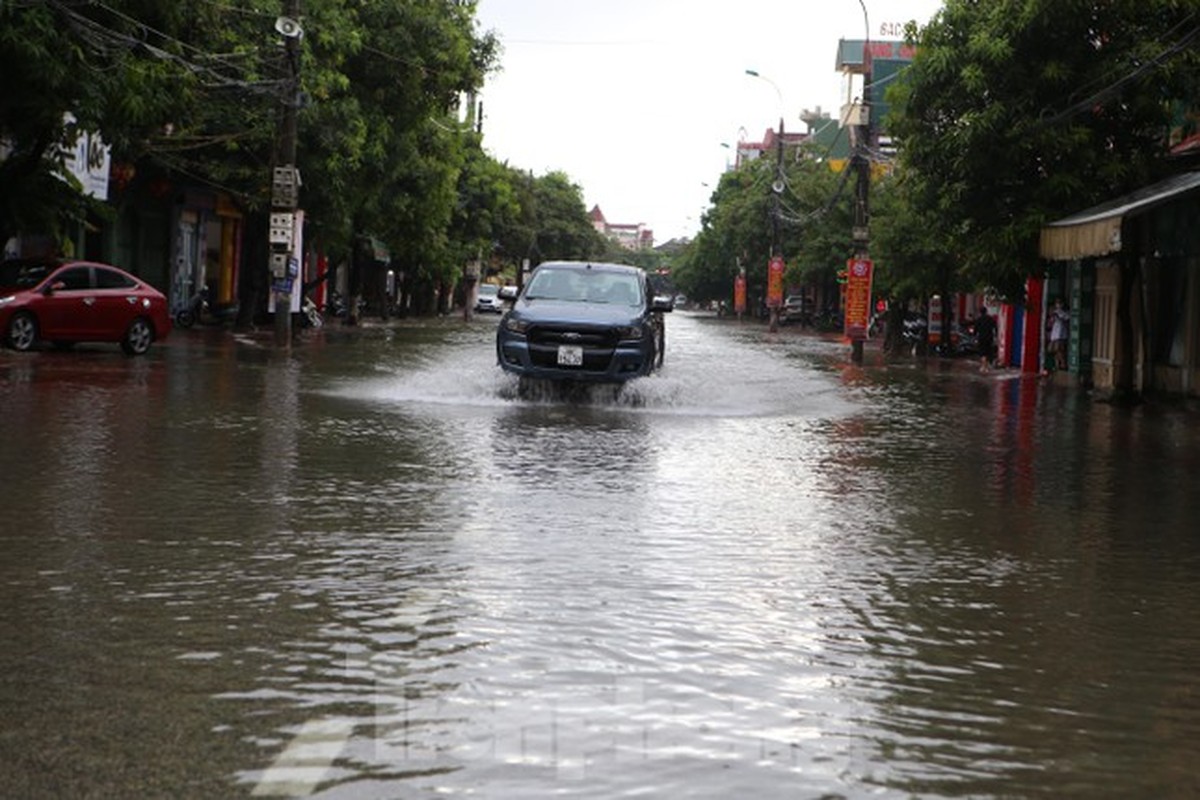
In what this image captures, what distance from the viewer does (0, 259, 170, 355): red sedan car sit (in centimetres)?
2538

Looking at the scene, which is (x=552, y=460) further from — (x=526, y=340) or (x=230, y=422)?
(x=526, y=340)

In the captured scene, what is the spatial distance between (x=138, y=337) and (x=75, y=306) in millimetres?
1399

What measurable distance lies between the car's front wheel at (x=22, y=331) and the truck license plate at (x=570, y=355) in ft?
32.0

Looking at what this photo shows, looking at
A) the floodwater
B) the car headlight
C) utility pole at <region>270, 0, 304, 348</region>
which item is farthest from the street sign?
the floodwater

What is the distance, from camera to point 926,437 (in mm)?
17938

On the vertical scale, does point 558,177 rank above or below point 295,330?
Result: above

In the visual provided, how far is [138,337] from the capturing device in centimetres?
2723

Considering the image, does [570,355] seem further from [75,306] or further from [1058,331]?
[1058,331]

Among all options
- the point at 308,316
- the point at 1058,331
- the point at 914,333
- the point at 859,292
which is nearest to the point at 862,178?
the point at 859,292

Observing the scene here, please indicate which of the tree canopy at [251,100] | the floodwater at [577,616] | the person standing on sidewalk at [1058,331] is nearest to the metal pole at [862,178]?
the person standing on sidewalk at [1058,331]

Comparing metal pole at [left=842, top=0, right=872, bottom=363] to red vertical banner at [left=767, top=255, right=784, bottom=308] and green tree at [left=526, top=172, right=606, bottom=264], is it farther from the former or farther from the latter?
green tree at [left=526, top=172, right=606, bottom=264]

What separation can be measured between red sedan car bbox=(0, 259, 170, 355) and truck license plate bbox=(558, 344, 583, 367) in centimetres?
976

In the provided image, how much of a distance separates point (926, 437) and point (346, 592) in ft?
37.8

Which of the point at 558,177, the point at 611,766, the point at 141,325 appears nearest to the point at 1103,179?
the point at 141,325
